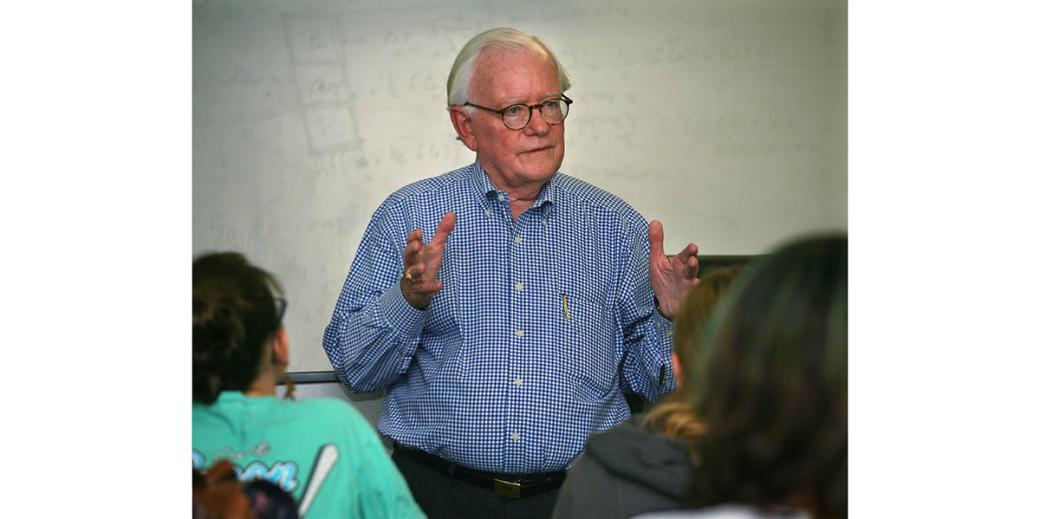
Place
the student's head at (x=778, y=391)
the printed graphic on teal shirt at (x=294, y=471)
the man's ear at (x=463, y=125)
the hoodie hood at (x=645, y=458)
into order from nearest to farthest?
the student's head at (x=778, y=391) → the hoodie hood at (x=645, y=458) → the printed graphic on teal shirt at (x=294, y=471) → the man's ear at (x=463, y=125)

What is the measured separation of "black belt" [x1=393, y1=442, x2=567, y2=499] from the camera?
63.6 inches

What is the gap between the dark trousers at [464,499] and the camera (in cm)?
159

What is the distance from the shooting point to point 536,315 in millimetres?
1642

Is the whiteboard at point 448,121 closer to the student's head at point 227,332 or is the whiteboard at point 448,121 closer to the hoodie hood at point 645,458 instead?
the student's head at point 227,332

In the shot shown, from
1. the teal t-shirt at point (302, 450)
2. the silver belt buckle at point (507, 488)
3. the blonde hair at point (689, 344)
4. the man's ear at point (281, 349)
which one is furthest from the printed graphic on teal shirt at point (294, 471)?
the blonde hair at point (689, 344)

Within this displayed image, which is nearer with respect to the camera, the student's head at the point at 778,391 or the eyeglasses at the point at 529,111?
the student's head at the point at 778,391

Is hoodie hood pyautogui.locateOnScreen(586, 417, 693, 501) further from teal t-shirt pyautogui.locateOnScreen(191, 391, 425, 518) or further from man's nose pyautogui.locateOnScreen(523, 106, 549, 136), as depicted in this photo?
man's nose pyautogui.locateOnScreen(523, 106, 549, 136)

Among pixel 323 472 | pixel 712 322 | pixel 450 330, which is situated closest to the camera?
pixel 712 322

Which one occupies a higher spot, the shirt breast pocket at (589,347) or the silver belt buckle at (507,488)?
the shirt breast pocket at (589,347)

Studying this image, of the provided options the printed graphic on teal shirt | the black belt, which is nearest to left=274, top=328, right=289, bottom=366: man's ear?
the printed graphic on teal shirt
